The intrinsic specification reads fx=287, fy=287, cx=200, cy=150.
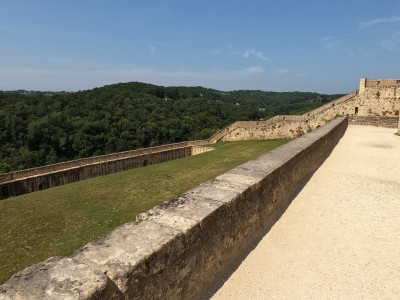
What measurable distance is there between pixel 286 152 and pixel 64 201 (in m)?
9.37

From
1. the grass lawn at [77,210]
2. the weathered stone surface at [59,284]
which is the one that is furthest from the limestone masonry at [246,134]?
the weathered stone surface at [59,284]

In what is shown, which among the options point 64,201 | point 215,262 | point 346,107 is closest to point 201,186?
point 215,262

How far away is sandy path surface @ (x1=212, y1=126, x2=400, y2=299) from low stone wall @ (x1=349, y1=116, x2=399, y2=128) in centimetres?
1394

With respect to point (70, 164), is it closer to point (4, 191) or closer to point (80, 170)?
point (80, 170)

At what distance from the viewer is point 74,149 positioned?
122 feet

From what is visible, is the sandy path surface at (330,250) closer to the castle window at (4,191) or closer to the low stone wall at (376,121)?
Answer: the low stone wall at (376,121)

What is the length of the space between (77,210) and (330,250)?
9208mm

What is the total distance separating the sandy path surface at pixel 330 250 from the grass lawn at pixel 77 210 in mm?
5792

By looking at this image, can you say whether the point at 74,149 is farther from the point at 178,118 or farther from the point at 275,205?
the point at 275,205

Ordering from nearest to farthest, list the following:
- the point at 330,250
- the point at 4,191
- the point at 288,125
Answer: the point at 330,250, the point at 4,191, the point at 288,125

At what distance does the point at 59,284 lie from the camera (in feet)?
5.34

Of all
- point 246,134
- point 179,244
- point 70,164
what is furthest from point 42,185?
point 246,134


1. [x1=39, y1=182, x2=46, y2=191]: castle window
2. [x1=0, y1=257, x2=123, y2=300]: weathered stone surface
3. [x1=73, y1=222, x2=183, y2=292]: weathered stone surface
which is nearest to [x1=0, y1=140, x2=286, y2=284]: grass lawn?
[x1=39, y1=182, x2=46, y2=191]: castle window

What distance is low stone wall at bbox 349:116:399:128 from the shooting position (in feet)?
57.1
